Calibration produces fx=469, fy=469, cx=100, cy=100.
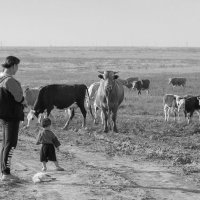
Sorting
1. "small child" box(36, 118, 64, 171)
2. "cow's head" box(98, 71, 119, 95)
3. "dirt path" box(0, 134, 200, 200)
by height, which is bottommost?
"dirt path" box(0, 134, 200, 200)

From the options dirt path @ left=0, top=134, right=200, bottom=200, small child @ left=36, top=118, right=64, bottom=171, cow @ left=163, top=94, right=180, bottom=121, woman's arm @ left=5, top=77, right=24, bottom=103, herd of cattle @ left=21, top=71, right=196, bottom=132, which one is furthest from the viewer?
cow @ left=163, top=94, right=180, bottom=121

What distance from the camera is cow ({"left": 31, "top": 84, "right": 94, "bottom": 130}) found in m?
18.8

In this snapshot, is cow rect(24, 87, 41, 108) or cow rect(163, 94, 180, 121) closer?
cow rect(163, 94, 180, 121)

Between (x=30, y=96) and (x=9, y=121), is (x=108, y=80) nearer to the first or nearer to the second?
(x=30, y=96)

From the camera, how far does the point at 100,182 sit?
8.70 m

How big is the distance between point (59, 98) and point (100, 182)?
1067 cm

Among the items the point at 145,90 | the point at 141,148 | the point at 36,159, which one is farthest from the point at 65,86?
the point at 145,90

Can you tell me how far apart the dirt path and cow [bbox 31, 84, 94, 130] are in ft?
24.1

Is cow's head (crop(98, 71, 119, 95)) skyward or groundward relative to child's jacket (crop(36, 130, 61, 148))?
skyward

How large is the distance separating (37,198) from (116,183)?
1.68 metres

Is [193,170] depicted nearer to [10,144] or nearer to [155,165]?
[155,165]

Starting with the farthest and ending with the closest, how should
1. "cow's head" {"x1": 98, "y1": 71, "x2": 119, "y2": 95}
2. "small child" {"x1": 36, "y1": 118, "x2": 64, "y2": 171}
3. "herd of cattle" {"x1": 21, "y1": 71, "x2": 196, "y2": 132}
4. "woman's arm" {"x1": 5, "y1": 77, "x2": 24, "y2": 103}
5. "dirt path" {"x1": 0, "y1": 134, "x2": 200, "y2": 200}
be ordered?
"herd of cattle" {"x1": 21, "y1": 71, "x2": 196, "y2": 132}, "cow's head" {"x1": 98, "y1": 71, "x2": 119, "y2": 95}, "small child" {"x1": 36, "y1": 118, "x2": 64, "y2": 171}, "woman's arm" {"x1": 5, "y1": 77, "x2": 24, "y2": 103}, "dirt path" {"x1": 0, "y1": 134, "x2": 200, "y2": 200}

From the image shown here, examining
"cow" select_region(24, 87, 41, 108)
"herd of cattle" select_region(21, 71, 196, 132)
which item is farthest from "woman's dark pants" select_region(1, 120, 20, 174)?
"cow" select_region(24, 87, 41, 108)

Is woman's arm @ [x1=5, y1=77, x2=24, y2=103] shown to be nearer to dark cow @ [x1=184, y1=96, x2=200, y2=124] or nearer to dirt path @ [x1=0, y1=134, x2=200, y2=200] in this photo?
dirt path @ [x1=0, y1=134, x2=200, y2=200]
